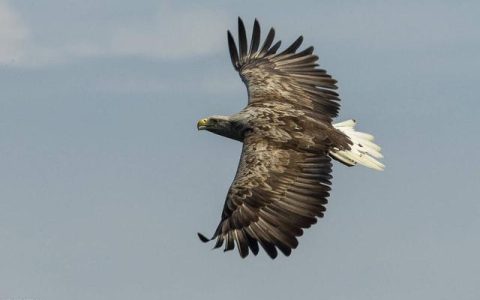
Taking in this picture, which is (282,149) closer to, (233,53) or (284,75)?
(284,75)

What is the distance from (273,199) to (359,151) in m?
2.83

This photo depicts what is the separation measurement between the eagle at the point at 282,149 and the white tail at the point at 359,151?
2 cm

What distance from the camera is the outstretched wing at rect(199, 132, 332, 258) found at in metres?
23.1

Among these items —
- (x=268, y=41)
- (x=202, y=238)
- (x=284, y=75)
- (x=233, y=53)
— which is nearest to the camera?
(x=202, y=238)

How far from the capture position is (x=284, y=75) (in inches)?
1113

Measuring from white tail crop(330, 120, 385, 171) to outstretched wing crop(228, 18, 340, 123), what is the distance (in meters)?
0.45

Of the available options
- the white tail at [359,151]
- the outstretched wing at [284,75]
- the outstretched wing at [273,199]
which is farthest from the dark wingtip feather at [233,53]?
the outstretched wing at [273,199]

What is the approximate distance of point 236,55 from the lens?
29375mm

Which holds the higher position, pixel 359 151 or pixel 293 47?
pixel 293 47

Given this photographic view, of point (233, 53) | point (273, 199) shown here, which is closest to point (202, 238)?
point (273, 199)

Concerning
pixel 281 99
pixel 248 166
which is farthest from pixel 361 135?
pixel 248 166

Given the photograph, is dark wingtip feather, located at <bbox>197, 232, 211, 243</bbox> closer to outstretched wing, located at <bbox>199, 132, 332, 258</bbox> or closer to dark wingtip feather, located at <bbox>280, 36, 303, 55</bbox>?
outstretched wing, located at <bbox>199, 132, 332, 258</bbox>

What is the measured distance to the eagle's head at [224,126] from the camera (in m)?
26.0

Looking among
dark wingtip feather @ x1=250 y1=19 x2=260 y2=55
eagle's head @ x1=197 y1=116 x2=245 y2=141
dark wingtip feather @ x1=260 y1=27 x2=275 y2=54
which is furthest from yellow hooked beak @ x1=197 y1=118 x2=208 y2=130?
dark wingtip feather @ x1=260 y1=27 x2=275 y2=54
